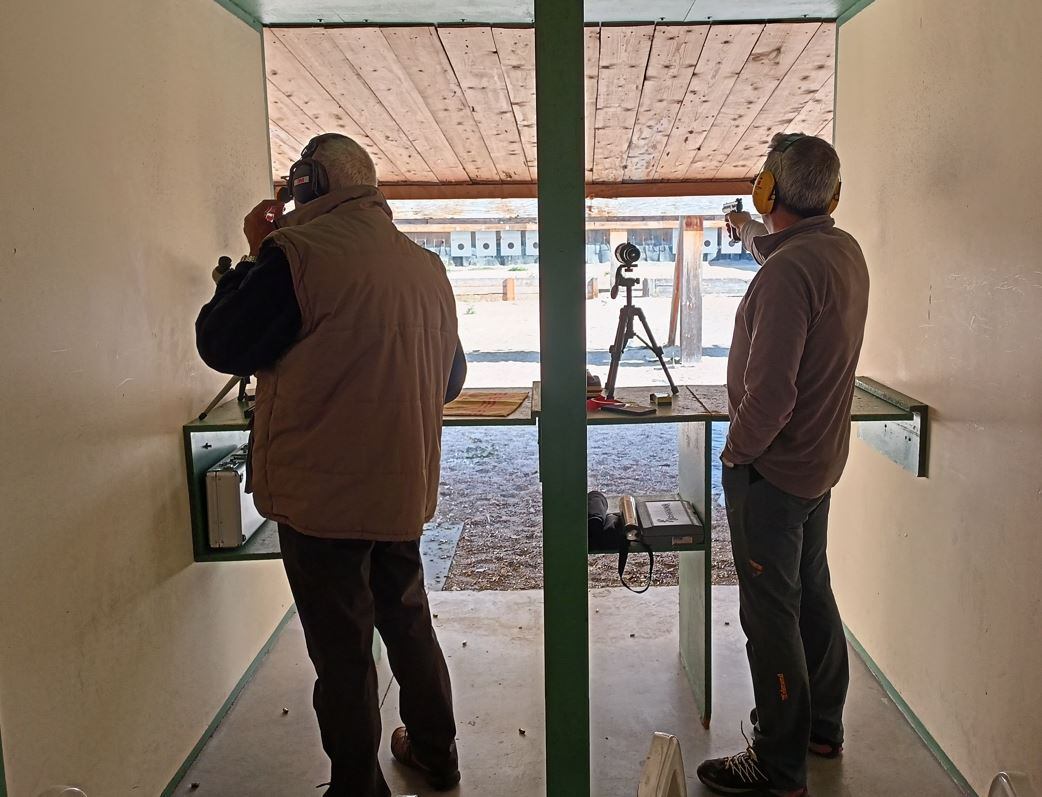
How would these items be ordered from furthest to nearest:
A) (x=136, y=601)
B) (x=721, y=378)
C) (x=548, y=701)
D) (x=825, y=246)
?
(x=721, y=378) < (x=136, y=601) < (x=825, y=246) < (x=548, y=701)

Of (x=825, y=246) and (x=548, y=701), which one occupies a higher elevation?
(x=825, y=246)

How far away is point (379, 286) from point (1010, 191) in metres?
1.36

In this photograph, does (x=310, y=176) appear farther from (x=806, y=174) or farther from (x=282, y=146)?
(x=282, y=146)

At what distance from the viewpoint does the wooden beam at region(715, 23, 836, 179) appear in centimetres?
317

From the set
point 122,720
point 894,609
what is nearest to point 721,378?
point 894,609

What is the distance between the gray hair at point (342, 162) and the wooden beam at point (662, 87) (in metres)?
1.60

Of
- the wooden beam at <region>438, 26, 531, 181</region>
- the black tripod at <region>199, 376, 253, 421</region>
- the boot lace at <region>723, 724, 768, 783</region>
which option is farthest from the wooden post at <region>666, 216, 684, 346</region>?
the boot lace at <region>723, 724, 768, 783</region>

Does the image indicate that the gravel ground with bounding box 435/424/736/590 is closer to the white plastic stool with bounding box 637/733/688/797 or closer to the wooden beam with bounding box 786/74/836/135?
the wooden beam with bounding box 786/74/836/135

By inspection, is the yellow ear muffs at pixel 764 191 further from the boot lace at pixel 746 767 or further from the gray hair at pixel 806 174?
the boot lace at pixel 746 767

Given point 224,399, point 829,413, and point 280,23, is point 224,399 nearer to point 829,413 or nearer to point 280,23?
point 280,23

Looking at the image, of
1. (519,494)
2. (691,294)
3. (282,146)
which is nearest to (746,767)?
(519,494)

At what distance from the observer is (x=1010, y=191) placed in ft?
6.13

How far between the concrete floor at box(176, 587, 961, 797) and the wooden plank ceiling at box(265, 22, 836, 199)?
6.16ft

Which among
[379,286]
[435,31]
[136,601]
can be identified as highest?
[435,31]
